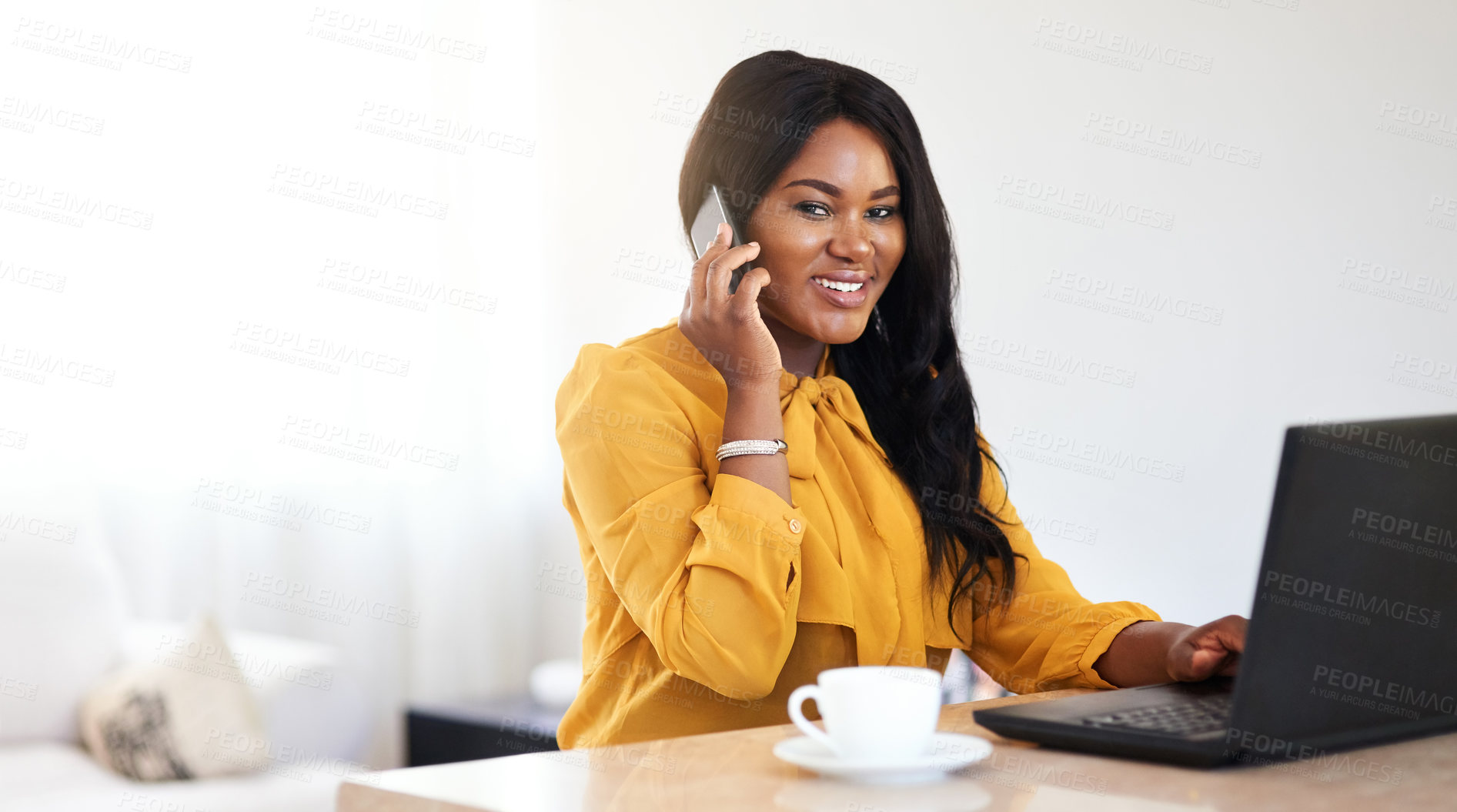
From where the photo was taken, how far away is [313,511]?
9.89ft

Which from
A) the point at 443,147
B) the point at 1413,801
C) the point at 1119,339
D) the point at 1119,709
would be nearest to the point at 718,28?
the point at 443,147

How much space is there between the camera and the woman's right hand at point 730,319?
1.36m

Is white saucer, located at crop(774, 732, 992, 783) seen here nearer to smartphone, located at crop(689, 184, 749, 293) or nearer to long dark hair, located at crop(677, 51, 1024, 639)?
long dark hair, located at crop(677, 51, 1024, 639)

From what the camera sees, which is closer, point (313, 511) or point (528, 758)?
point (528, 758)

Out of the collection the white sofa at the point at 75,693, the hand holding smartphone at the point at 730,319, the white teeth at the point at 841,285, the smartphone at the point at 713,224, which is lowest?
the white sofa at the point at 75,693

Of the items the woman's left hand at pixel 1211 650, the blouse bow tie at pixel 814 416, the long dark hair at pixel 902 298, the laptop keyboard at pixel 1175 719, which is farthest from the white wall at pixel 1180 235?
the laptop keyboard at pixel 1175 719

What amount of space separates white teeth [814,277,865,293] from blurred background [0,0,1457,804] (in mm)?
1220

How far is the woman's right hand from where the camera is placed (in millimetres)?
1363

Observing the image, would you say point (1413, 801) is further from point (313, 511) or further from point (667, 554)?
point (313, 511)

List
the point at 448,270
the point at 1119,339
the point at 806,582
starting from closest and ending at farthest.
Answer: the point at 806,582 < the point at 1119,339 < the point at 448,270

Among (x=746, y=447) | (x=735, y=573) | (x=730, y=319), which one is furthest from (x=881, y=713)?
(x=730, y=319)

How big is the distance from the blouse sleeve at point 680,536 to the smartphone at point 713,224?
0.22 meters

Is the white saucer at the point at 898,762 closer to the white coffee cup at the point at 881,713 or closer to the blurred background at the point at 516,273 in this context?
the white coffee cup at the point at 881,713

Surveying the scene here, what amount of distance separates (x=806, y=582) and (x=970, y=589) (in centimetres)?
25
